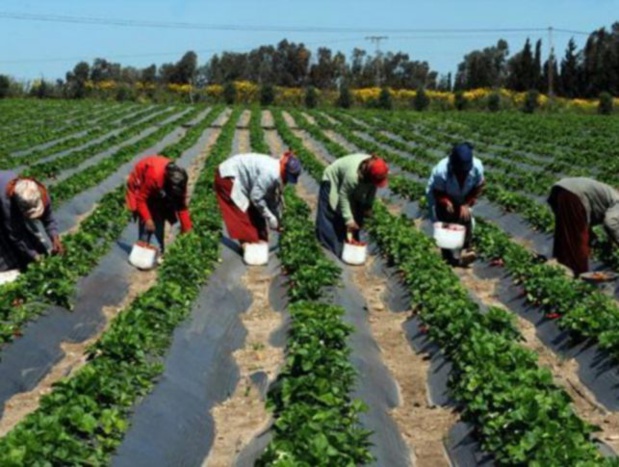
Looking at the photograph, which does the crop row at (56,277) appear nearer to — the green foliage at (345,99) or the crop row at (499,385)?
the crop row at (499,385)

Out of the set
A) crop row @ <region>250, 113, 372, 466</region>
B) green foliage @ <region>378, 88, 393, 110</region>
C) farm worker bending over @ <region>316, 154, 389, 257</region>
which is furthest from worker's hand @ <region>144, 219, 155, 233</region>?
green foliage @ <region>378, 88, 393, 110</region>

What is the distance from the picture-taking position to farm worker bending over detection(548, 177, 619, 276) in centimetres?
898

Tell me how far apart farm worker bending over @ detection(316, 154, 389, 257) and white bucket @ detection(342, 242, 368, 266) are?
0.57 feet

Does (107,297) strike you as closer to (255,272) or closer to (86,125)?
(255,272)

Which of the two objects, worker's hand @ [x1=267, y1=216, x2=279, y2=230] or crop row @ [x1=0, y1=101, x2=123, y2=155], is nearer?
worker's hand @ [x1=267, y1=216, x2=279, y2=230]

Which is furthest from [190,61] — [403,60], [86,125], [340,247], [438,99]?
[340,247]

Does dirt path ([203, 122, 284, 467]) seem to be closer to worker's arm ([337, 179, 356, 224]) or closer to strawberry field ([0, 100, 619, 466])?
strawberry field ([0, 100, 619, 466])

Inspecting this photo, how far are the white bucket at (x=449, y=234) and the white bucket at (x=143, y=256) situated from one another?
10.6 ft

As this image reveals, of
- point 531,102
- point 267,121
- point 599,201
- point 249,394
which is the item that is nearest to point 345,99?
point 531,102

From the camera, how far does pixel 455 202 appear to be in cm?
989

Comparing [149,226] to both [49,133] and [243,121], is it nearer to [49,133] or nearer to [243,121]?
[49,133]

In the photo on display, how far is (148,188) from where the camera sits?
32.0ft

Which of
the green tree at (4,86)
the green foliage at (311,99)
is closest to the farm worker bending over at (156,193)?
the green foliage at (311,99)

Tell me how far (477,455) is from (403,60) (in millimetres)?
113897
